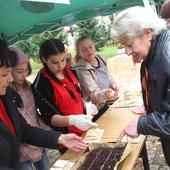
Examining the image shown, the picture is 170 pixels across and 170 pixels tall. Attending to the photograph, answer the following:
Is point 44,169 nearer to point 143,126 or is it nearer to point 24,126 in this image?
point 24,126

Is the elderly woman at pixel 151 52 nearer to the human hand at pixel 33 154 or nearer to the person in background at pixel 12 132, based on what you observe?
the person in background at pixel 12 132

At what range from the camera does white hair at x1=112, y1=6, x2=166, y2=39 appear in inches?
55.9

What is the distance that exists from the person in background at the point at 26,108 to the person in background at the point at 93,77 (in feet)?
2.19

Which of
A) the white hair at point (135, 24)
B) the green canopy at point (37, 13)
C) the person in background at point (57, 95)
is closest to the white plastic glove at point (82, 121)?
the person in background at point (57, 95)

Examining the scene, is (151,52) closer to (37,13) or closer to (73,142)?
(73,142)

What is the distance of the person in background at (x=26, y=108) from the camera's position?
2.11 metres

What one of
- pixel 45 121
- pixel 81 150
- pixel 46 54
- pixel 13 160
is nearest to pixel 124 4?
pixel 46 54

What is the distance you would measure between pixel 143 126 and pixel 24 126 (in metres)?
1.00

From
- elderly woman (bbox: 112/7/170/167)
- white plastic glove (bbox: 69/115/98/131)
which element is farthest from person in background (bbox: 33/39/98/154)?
elderly woman (bbox: 112/7/170/167)

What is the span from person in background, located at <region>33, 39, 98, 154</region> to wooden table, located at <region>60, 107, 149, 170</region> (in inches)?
8.2

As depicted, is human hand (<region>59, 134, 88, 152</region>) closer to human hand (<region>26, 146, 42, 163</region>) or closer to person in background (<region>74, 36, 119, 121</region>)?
human hand (<region>26, 146, 42, 163</region>)

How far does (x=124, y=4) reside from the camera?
3711 mm

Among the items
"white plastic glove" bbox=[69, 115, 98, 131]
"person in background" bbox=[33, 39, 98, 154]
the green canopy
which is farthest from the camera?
the green canopy

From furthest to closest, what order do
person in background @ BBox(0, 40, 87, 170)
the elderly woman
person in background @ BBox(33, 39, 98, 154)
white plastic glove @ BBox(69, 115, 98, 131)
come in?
person in background @ BBox(33, 39, 98, 154), white plastic glove @ BBox(69, 115, 98, 131), person in background @ BBox(0, 40, 87, 170), the elderly woman
